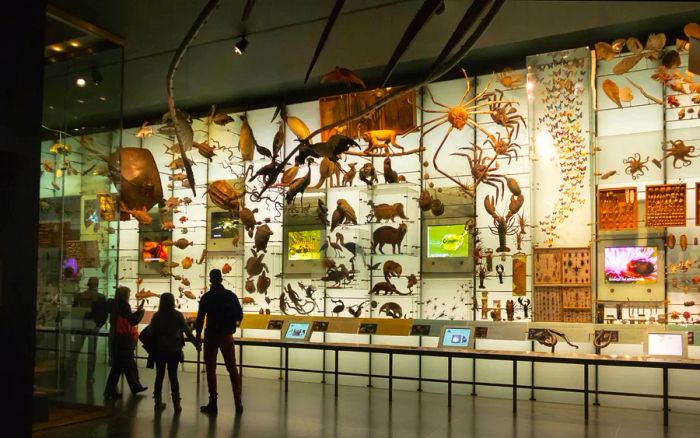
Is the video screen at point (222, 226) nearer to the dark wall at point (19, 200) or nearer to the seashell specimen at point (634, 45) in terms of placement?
the seashell specimen at point (634, 45)

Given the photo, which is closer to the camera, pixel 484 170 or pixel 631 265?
pixel 631 265

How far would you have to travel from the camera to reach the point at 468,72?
33.8 feet

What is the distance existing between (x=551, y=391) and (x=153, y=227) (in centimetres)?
750

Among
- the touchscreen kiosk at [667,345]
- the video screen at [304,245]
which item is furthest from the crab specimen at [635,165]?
the video screen at [304,245]

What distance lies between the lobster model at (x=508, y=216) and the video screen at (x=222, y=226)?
14.9ft

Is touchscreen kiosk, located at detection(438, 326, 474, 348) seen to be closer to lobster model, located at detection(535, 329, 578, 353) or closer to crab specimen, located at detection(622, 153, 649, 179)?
lobster model, located at detection(535, 329, 578, 353)

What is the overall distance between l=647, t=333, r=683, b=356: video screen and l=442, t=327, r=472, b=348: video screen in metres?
2.30

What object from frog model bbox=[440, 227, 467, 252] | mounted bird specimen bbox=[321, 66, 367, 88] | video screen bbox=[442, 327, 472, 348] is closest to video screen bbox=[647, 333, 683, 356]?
video screen bbox=[442, 327, 472, 348]

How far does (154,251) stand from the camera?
12344mm

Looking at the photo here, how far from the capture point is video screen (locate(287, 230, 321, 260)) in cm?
1065

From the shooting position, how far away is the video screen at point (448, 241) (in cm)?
990

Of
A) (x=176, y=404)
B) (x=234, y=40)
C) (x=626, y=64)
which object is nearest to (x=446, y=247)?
(x=626, y=64)

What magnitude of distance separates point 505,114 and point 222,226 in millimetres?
5317

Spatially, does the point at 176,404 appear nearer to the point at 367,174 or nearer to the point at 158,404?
the point at 158,404
